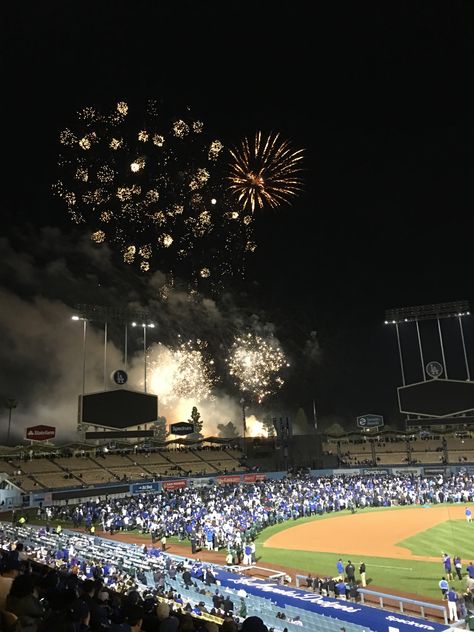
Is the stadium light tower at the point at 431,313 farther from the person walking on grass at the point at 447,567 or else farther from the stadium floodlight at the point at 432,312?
the person walking on grass at the point at 447,567

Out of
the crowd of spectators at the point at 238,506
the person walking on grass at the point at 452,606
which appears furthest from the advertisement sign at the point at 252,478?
the person walking on grass at the point at 452,606

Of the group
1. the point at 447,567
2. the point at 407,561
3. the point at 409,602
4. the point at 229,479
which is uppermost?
the point at 229,479

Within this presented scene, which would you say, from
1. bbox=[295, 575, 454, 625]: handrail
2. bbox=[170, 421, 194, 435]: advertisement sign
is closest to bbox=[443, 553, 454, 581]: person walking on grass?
bbox=[295, 575, 454, 625]: handrail

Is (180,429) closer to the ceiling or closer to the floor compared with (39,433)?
closer to the ceiling

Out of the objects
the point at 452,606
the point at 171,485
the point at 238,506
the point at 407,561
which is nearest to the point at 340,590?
the point at 452,606

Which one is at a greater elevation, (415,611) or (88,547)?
(88,547)

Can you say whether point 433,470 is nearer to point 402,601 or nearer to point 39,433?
point 39,433

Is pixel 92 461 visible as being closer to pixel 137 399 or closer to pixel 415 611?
pixel 137 399

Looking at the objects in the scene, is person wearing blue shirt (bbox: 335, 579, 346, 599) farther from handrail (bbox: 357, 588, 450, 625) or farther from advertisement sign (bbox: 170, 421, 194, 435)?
advertisement sign (bbox: 170, 421, 194, 435)

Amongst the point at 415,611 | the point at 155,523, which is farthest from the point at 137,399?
the point at 415,611
